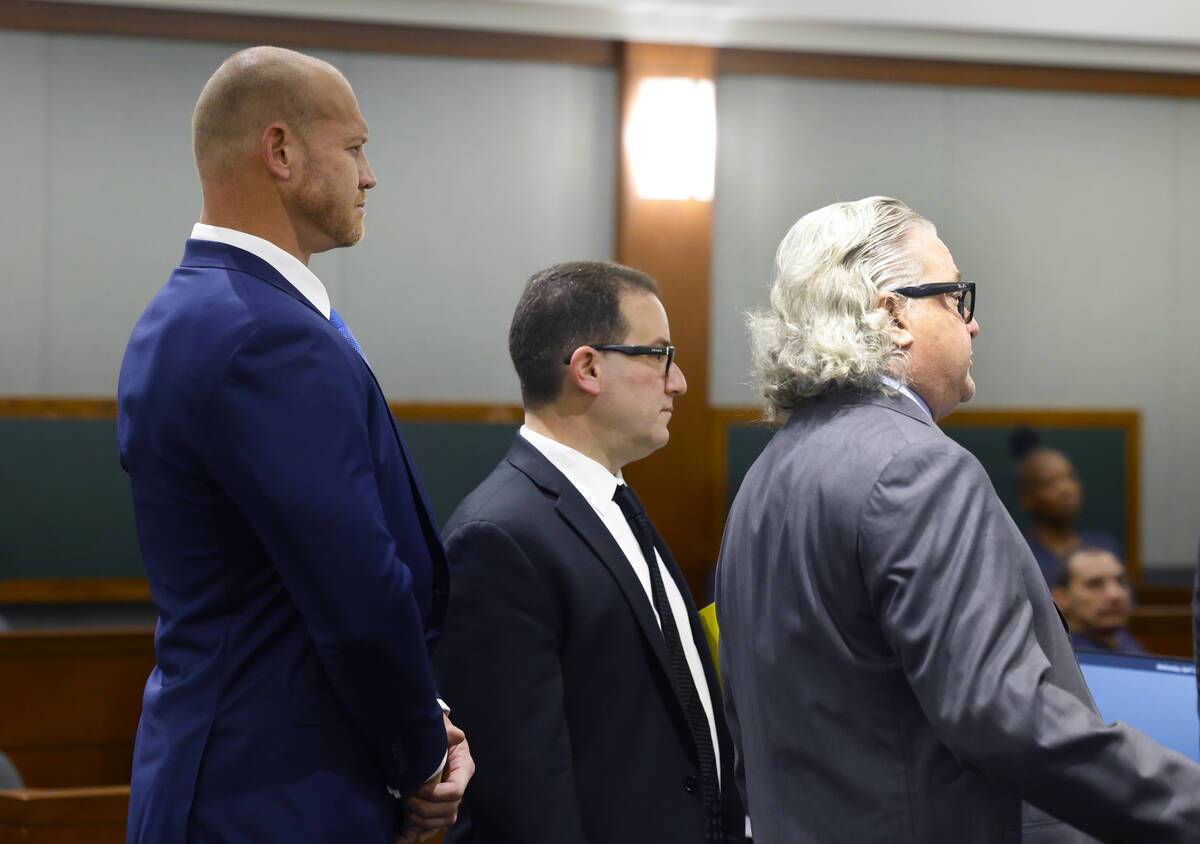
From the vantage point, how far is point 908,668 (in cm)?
A: 125

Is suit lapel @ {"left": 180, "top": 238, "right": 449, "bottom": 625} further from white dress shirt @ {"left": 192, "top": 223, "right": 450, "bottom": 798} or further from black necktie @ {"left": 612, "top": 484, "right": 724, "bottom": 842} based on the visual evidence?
black necktie @ {"left": 612, "top": 484, "right": 724, "bottom": 842}

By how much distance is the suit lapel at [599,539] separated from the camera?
1757mm

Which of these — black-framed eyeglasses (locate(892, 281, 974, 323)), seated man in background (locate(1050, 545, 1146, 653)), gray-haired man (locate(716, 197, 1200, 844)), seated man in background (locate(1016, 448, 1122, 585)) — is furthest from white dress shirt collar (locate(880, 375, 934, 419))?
seated man in background (locate(1016, 448, 1122, 585))

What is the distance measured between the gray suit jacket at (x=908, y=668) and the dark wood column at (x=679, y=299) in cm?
333

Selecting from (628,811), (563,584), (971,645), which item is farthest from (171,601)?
(971,645)

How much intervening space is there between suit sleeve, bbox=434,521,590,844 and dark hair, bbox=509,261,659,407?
35 centimetres

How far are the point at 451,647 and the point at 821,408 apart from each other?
64cm

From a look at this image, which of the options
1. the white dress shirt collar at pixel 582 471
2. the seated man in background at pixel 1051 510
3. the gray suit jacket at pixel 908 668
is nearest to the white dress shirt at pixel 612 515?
the white dress shirt collar at pixel 582 471

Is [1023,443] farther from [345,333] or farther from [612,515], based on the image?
[345,333]

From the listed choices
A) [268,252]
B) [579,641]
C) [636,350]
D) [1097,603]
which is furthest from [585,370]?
[1097,603]

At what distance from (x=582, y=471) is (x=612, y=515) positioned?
9 cm

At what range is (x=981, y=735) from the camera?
119 cm

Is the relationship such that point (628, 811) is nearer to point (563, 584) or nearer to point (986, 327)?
point (563, 584)

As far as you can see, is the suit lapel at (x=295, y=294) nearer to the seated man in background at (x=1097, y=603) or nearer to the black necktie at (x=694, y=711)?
the black necktie at (x=694, y=711)
